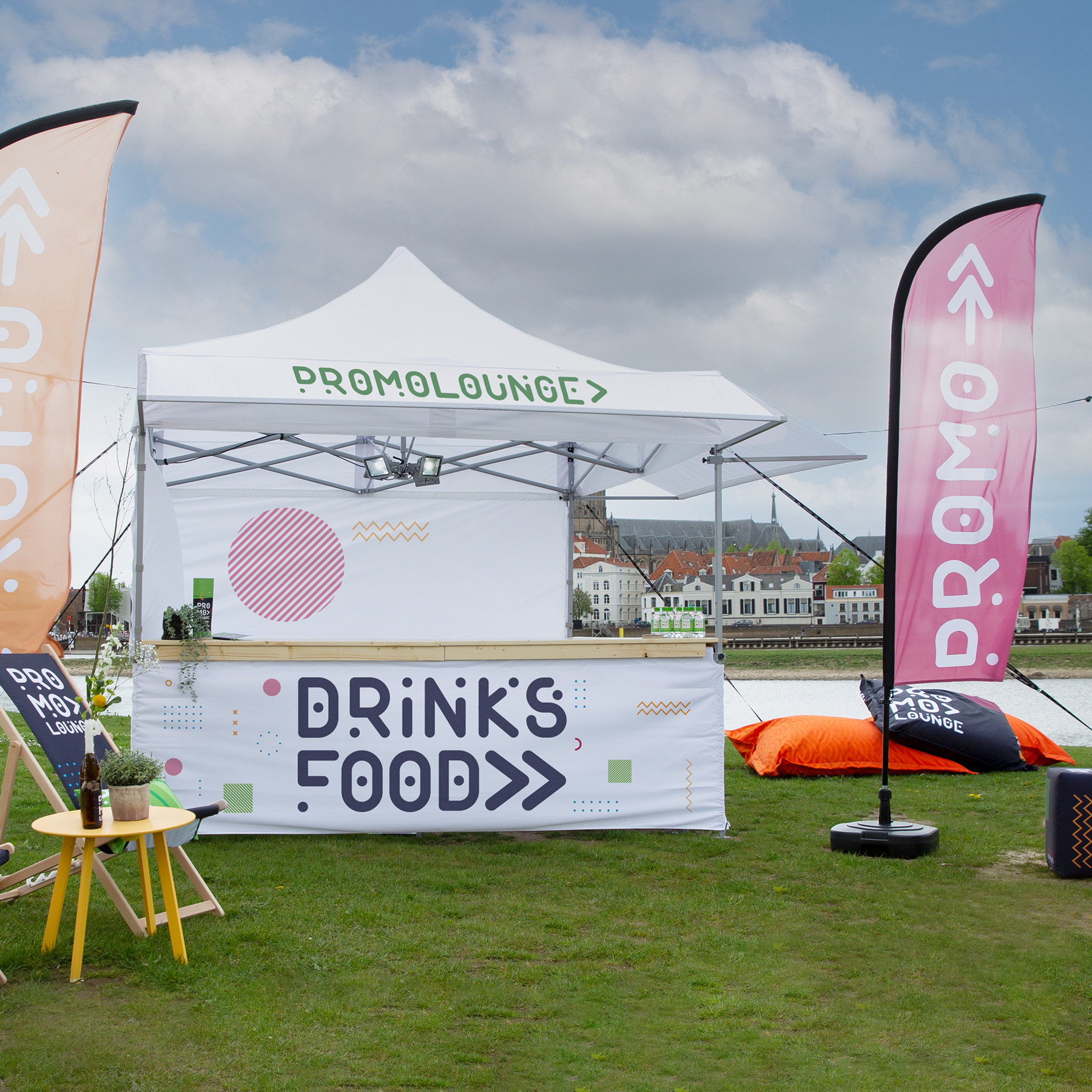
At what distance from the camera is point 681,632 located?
647 centimetres

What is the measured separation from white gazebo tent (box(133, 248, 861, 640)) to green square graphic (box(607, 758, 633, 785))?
1.84m

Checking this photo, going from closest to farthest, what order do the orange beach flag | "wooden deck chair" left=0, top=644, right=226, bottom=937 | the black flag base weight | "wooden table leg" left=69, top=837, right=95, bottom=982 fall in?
"wooden table leg" left=69, top=837, right=95, bottom=982
"wooden deck chair" left=0, top=644, right=226, bottom=937
the orange beach flag
the black flag base weight

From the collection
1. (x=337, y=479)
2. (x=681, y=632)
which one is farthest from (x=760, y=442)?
(x=337, y=479)

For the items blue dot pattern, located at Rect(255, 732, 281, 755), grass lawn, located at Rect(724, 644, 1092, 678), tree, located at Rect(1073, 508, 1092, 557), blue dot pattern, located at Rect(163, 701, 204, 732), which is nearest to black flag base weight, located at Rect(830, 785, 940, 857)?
blue dot pattern, located at Rect(255, 732, 281, 755)


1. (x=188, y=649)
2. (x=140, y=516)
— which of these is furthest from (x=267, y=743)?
(x=140, y=516)

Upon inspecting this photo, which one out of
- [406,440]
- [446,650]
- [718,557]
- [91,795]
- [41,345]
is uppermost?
[406,440]

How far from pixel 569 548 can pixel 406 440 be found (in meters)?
1.80

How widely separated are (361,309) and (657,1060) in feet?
16.3

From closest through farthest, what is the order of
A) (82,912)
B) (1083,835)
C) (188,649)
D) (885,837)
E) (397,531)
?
(82,912), (1083,835), (885,837), (188,649), (397,531)

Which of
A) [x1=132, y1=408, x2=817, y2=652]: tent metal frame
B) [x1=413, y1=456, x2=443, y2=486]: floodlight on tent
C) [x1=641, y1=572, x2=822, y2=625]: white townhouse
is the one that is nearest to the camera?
[x1=132, y1=408, x2=817, y2=652]: tent metal frame

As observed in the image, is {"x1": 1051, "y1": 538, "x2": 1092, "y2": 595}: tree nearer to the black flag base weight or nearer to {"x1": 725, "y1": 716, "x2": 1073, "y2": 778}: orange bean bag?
{"x1": 725, "y1": 716, "x2": 1073, "y2": 778}: orange bean bag

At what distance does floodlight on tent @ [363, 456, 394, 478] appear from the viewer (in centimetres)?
825

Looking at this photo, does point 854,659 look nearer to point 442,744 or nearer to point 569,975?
point 442,744

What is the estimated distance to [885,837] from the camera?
5.40m
